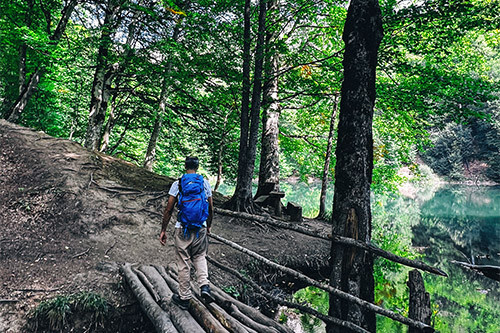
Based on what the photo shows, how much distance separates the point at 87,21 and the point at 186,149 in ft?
26.2

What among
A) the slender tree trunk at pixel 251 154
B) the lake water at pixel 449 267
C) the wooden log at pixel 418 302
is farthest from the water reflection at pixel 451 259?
the slender tree trunk at pixel 251 154

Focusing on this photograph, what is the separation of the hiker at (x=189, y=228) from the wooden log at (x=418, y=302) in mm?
2676

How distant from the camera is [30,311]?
13.2ft

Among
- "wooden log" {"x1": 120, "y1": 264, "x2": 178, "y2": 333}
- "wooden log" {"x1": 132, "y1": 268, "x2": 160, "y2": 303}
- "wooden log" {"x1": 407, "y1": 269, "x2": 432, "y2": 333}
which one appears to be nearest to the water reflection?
"wooden log" {"x1": 407, "y1": 269, "x2": 432, "y2": 333}

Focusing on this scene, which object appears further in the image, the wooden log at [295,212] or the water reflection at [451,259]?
the wooden log at [295,212]

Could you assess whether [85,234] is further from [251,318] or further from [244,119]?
[244,119]

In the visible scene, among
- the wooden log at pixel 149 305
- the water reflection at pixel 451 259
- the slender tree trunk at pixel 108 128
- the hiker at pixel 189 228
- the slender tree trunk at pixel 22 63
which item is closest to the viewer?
the wooden log at pixel 149 305

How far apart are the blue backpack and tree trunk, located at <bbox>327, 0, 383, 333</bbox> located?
208 centimetres

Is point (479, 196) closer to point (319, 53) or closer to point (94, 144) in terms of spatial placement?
point (319, 53)

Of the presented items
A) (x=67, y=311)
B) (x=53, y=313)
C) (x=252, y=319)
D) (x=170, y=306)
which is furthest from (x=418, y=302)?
(x=53, y=313)

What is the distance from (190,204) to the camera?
414 centimetres

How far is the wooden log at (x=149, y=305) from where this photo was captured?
3.71m

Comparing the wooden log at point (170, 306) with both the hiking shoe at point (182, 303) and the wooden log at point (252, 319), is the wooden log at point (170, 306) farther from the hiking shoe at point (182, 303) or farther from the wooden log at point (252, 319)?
the wooden log at point (252, 319)

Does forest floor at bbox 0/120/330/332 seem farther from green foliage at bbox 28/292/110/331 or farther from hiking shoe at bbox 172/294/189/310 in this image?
hiking shoe at bbox 172/294/189/310
